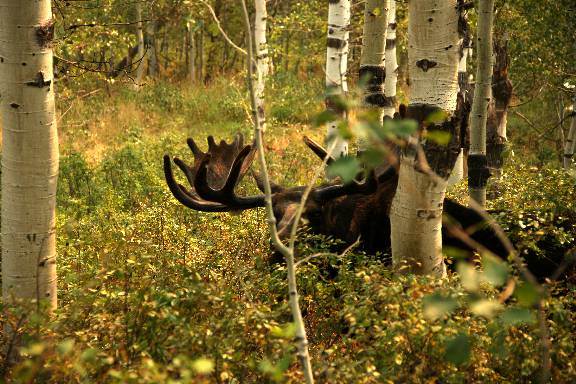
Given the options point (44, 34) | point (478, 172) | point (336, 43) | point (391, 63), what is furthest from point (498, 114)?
point (44, 34)

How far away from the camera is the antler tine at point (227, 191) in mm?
5855

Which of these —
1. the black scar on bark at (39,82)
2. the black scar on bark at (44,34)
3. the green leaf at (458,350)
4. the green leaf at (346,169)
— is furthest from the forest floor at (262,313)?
the black scar on bark at (44,34)

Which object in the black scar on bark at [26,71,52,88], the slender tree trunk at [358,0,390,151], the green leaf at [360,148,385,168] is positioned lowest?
the green leaf at [360,148,385,168]

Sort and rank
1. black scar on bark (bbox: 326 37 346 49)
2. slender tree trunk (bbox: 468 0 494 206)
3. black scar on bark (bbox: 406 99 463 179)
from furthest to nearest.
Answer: black scar on bark (bbox: 326 37 346 49), slender tree trunk (bbox: 468 0 494 206), black scar on bark (bbox: 406 99 463 179)

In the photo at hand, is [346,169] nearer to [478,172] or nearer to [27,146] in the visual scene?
[27,146]

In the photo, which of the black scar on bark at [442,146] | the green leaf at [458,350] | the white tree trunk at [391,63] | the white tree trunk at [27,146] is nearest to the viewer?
the green leaf at [458,350]

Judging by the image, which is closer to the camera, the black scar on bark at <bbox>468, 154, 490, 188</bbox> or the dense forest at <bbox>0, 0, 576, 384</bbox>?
the dense forest at <bbox>0, 0, 576, 384</bbox>

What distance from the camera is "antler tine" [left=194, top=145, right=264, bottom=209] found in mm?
5855

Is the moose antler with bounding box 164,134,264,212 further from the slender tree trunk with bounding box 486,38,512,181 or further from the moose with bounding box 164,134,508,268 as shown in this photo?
the slender tree trunk with bounding box 486,38,512,181

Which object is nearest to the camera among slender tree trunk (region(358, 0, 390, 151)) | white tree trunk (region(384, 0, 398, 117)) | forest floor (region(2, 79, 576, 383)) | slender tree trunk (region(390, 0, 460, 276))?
forest floor (region(2, 79, 576, 383))

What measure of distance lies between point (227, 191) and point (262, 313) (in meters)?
2.68

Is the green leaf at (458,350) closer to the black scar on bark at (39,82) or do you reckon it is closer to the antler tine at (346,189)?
the black scar on bark at (39,82)

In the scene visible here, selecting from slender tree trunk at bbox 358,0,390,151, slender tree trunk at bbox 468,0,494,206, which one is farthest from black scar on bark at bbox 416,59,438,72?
slender tree trunk at bbox 358,0,390,151

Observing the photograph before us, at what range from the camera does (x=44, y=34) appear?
4.31m
